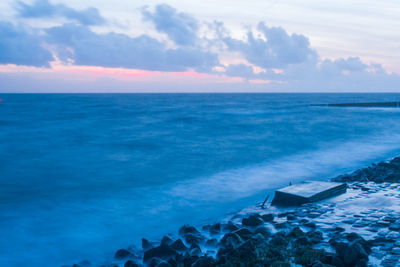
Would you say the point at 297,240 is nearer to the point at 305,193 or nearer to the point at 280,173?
the point at 305,193

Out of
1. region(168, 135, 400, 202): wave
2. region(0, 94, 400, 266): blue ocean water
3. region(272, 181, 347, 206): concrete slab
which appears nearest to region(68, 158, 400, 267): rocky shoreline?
region(272, 181, 347, 206): concrete slab

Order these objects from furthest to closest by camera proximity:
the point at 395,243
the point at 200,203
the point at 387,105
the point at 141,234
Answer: the point at 387,105, the point at 200,203, the point at 141,234, the point at 395,243

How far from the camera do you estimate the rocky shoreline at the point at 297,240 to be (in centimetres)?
439

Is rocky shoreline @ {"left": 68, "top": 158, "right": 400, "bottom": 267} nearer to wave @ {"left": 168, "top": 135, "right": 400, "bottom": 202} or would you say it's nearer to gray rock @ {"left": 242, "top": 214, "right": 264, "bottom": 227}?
gray rock @ {"left": 242, "top": 214, "right": 264, "bottom": 227}

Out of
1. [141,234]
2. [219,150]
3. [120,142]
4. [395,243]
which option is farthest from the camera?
[120,142]

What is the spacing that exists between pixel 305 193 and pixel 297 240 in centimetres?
265

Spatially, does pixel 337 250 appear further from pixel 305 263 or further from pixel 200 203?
pixel 200 203

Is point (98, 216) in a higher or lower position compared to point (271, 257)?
lower

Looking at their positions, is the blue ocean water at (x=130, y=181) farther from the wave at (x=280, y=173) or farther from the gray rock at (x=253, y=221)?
the gray rock at (x=253, y=221)

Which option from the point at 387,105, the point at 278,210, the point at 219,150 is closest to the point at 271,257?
the point at 278,210

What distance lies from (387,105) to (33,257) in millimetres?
71270

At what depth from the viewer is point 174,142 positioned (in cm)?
2078

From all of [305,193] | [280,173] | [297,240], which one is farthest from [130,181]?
[297,240]

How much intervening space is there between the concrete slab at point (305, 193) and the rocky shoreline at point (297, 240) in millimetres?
171
